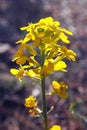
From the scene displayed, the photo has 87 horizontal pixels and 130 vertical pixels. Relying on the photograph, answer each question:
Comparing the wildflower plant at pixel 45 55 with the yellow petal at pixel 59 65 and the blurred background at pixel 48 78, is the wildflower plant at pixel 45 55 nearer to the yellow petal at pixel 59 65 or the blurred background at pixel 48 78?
the yellow petal at pixel 59 65

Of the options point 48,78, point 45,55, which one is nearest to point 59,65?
point 45,55

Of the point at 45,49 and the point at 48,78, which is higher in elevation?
the point at 48,78

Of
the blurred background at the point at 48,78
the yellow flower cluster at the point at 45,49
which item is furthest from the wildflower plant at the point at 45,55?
the blurred background at the point at 48,78

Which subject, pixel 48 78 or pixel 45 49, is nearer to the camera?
pixel 45 49

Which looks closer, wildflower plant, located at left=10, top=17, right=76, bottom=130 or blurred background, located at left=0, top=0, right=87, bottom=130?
wildflower plant, located at left=10, top=17, right=76, bottom=130

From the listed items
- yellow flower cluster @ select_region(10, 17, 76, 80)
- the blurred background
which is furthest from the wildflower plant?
the blurred background

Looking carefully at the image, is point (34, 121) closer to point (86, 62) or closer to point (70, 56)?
point (86, 62)

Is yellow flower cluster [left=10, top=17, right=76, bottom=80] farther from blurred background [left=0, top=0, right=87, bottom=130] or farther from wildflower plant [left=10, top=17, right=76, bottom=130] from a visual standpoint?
blurred background [left=0, top=0, right=87, bottom=130]

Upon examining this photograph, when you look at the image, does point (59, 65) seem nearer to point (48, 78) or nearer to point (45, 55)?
point (45, 55)
